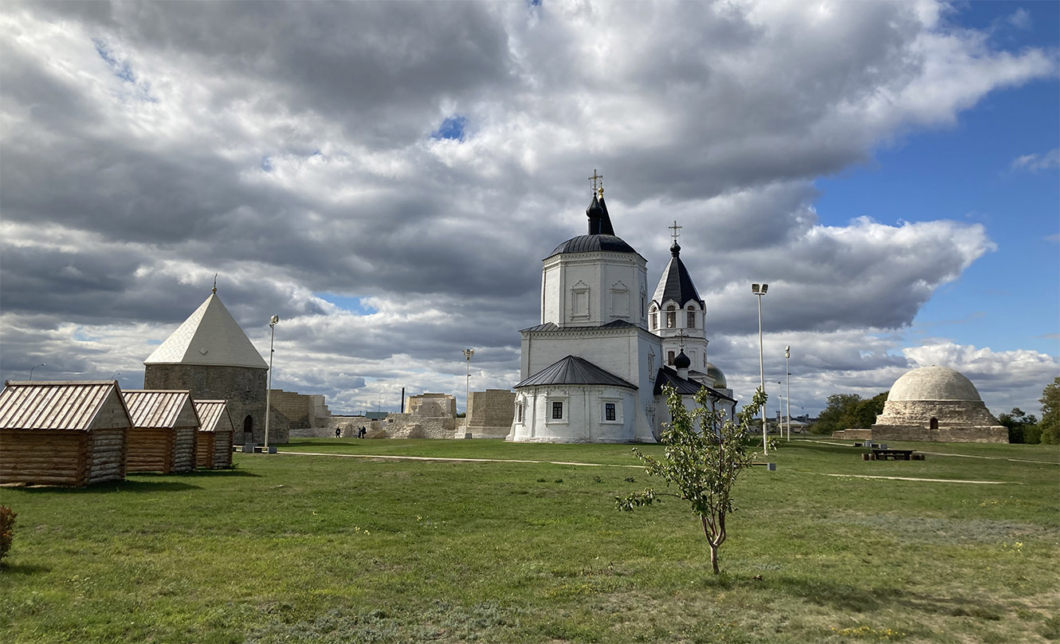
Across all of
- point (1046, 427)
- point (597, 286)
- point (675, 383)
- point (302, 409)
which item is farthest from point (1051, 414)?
point (302, 409)

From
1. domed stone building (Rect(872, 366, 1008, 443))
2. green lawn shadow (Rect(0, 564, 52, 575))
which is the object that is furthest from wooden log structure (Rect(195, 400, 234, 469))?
domed stone building (Rect(872, 366, 1008, 443))

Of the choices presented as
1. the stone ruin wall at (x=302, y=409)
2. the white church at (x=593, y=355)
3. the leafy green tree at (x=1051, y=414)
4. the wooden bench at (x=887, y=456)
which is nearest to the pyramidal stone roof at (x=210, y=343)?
the stone ruin wall at (x=302, y=409)

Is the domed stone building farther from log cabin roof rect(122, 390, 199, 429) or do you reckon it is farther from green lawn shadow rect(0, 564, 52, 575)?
green lawn shadow rect(0, 564, 52, 575)

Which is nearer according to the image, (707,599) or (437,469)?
(707,599)

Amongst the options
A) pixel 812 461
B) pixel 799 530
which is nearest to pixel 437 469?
pixel 799 530

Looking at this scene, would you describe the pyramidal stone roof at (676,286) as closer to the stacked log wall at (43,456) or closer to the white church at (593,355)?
the white church at (593,355)

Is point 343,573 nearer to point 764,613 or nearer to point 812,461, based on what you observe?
point 764,613

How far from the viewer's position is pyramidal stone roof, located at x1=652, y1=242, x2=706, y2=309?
81125 mm

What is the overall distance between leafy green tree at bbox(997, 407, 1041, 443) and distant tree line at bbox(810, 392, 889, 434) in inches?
593

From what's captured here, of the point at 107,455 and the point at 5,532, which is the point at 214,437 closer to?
the point at 107,455

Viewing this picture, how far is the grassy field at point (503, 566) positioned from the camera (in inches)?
314

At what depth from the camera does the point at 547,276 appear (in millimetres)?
55156

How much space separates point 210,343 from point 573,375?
24880mm

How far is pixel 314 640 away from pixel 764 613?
209 inches
